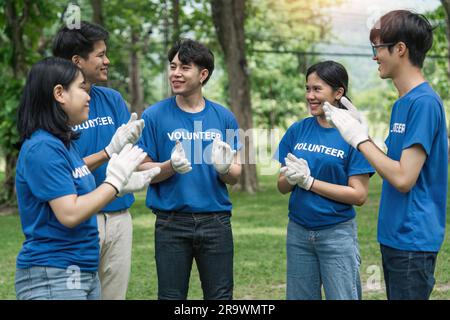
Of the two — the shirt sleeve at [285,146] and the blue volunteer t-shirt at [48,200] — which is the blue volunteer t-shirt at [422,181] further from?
the blue volunteer t-shirt at [48,200]

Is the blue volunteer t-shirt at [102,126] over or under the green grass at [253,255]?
over

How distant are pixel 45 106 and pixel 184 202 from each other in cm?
114

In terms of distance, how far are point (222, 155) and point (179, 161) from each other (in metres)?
0.26

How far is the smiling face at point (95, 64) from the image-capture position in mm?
4180

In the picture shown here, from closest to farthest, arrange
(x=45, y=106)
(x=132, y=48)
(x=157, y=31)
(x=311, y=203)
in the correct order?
(x=45, y=106)
(x=311, y=203)
(x=132, y=48)
(x=157, y=31)

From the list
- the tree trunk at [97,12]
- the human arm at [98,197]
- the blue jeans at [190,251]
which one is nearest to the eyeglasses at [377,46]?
the human arm at [98,197]

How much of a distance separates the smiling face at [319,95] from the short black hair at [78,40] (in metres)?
1.23

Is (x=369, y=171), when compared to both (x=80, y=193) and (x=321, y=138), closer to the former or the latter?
(x=321, y=138)

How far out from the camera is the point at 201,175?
411cm

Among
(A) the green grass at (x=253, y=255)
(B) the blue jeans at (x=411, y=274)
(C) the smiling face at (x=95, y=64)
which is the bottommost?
(A) the green grass at (x=253, y=255)

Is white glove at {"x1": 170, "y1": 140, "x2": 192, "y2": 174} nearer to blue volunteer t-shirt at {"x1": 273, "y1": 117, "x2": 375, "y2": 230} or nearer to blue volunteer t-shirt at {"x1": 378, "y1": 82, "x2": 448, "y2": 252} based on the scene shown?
blue volunteer t-shirt at {"x1": 273, "y1": 117, "x2": 375, "y2": 230}

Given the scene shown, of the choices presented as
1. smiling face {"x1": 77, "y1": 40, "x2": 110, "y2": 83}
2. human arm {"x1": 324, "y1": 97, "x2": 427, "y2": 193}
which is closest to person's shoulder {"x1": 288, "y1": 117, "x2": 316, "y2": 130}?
human arm {"x1": 324, "y1": 97, "x2": 427, "y2": 193}

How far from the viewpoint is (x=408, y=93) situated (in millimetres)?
3334

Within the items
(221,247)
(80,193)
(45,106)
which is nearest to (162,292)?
(221,247)
